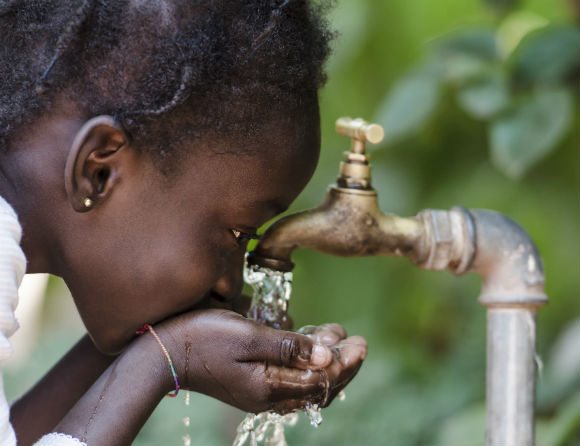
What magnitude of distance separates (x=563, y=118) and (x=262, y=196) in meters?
0.88

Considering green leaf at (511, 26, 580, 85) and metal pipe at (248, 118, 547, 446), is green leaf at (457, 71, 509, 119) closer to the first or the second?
green leaf at (511, 26, 580, 85)

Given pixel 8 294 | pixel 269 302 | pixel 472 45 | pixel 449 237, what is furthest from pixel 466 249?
pixel 472 45

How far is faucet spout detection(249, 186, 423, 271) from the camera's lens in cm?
126

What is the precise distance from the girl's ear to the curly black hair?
0.02 metres

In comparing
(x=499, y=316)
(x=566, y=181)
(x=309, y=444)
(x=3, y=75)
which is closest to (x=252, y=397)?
(x=499, y=316)

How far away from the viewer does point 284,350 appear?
114 cm

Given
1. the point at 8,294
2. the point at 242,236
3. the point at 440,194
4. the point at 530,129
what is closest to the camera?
the point at 8,294

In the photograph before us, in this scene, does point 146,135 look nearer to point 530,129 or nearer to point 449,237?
point 449,237

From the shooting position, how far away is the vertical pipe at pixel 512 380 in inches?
49.4

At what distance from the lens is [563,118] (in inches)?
73.4

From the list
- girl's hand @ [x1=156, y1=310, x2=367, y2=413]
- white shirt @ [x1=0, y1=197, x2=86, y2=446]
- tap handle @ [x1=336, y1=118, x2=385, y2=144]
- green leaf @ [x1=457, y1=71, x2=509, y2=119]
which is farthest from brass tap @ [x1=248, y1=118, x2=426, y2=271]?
green leaf @ [x1=457, y1=71, x2=509, y2=119]

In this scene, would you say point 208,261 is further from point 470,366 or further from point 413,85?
point 470,366

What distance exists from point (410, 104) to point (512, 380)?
2.80 ft

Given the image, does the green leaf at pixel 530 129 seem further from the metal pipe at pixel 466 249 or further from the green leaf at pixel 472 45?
the metal pipe at pixel 466 249
